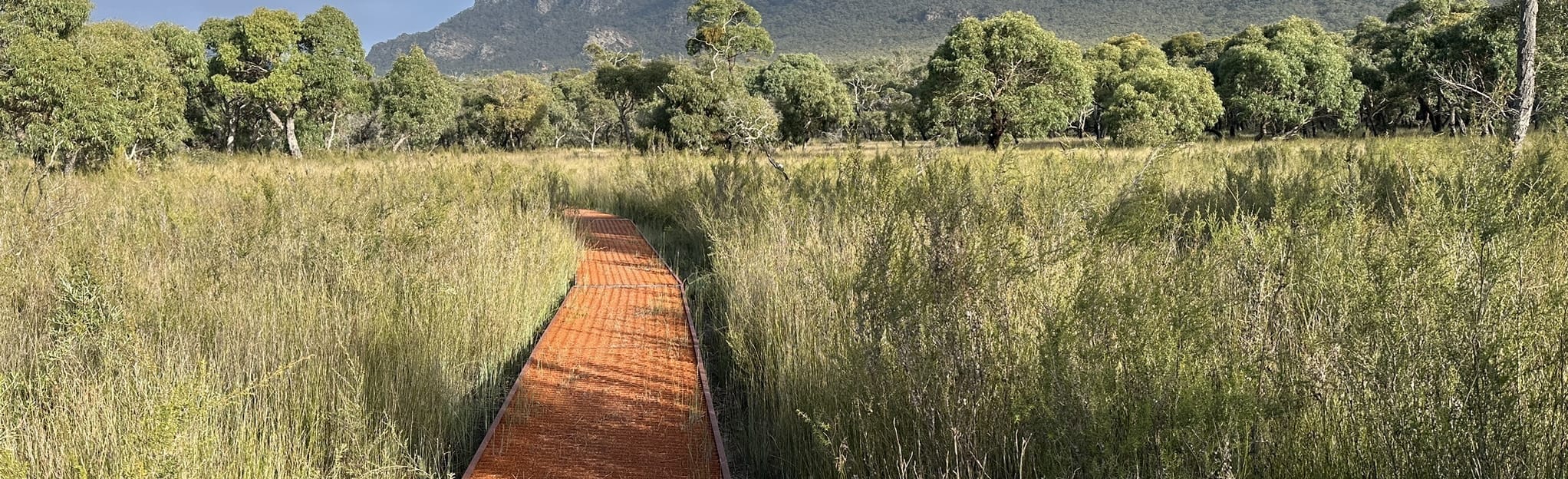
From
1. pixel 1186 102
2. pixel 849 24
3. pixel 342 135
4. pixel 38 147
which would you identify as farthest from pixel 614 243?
pixel 849 24

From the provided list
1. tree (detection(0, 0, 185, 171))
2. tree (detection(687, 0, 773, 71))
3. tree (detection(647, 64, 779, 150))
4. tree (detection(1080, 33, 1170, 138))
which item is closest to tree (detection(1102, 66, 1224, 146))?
tree (detection(1080, 33, 1170, 138))

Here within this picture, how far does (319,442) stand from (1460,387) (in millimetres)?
3532

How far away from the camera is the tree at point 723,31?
32.7m

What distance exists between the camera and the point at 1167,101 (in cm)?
2769

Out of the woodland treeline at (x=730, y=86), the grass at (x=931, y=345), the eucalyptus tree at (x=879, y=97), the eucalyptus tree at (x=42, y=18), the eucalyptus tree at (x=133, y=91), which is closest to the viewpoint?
the grass at (x=931, y=345)

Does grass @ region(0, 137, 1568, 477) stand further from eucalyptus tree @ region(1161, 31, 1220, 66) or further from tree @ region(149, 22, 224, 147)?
eucalyptus tree @ region(1161, 31, 1220, 66)

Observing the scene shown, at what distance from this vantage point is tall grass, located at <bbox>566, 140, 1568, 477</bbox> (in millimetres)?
1906

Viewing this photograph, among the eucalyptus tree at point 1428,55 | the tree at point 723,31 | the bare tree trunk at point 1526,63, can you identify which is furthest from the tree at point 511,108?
the eucalyptus tree at point 1428,55

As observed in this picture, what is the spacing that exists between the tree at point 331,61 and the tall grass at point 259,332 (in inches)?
792

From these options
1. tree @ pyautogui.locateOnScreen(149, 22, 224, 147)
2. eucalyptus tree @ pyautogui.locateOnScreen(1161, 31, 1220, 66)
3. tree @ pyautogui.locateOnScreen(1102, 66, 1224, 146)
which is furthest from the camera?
eucalyptus tree @ pyautogui.locateOnScreen(1161, 31, 1220, 66)

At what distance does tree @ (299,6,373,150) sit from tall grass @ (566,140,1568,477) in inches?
1043

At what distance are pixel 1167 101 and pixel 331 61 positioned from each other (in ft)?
93.6

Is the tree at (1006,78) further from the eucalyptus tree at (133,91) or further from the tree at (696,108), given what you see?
the eucalyptus tree at (133,91)

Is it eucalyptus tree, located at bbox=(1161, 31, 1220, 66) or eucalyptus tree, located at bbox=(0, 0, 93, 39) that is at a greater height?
eucalyptus tree, located at bbox=(1161, 31, 1220, 66)
